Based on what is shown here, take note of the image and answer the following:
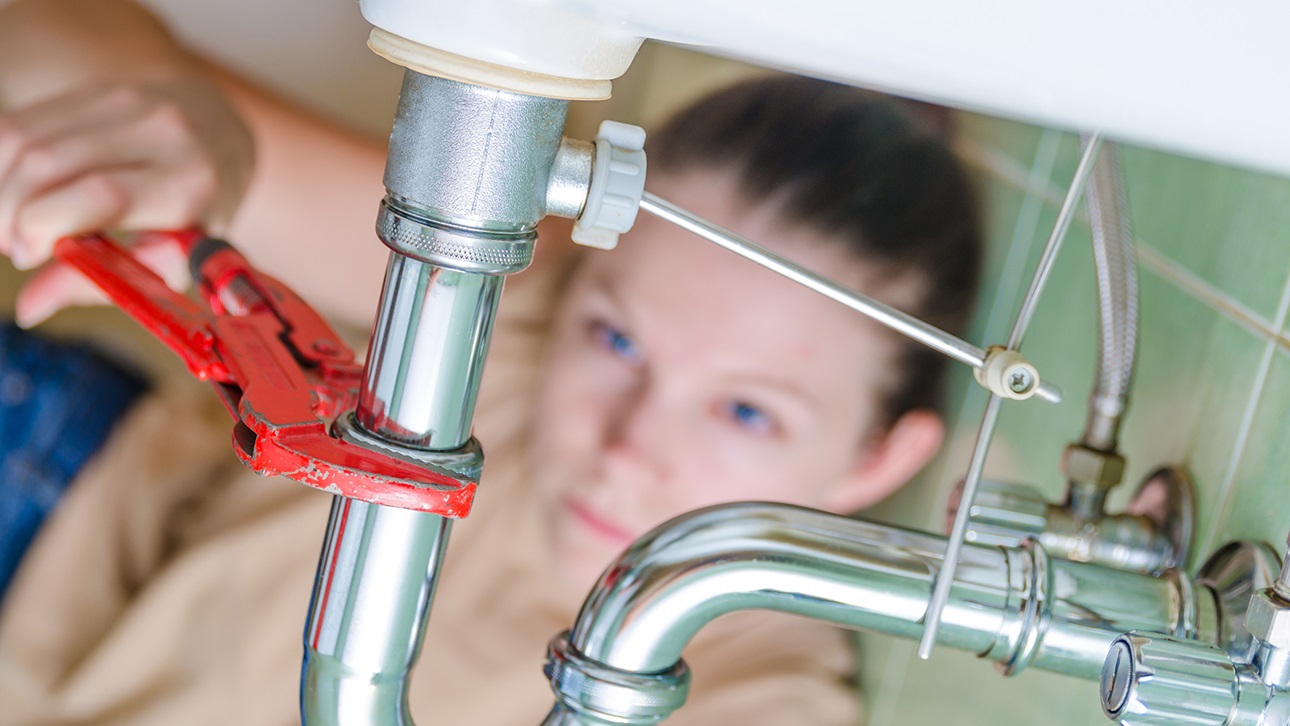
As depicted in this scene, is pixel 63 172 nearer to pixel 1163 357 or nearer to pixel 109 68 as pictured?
pixel 109 68

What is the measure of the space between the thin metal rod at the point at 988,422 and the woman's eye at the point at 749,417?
0.35m

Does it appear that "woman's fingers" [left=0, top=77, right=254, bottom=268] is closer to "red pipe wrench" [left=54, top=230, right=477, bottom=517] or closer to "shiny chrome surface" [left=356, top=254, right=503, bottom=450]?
"red pipe wrench" [left=54, top=230, right=477, bottom=517]

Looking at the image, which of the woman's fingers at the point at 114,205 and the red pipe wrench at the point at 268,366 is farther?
the woman's fingers at the point at 114,205

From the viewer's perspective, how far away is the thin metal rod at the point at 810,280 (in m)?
0.29

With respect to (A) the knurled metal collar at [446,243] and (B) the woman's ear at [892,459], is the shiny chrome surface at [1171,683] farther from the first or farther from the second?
(B) the woman's ear at [892,459]

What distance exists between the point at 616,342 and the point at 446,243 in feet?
1.58

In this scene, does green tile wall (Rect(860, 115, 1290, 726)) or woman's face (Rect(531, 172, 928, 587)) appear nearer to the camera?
green tile wall (Rect(860, 115, 1290, 726))

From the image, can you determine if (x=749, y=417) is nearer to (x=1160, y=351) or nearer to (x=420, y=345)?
(x=1160, y=351)

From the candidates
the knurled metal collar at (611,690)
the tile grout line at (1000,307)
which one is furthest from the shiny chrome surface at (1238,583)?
the tile grout line at (1000,307)

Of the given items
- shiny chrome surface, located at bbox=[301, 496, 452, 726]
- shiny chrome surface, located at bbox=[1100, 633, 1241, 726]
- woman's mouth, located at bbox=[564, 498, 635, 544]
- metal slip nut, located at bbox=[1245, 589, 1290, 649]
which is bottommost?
shiny chrome surface, located at bbox=[301, 496, 452, 726]

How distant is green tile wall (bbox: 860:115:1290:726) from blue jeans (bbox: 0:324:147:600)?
64cm

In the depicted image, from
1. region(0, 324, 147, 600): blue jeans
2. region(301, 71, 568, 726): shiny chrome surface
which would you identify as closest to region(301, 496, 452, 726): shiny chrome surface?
region(301, 71, 568, 726): shiny chrome surface

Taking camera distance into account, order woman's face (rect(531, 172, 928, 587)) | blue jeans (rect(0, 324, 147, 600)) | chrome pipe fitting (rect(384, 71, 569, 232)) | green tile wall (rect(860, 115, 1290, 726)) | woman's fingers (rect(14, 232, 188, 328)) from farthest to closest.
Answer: blue jeans (rect(0, 324, 147, 600)) → woman's face (rect(531, 172, 928, 587)) → woman's fingers (rect(14, 232, 188, 328)) → green tile wall (rect(860, 115, 1290, 726)) → chrome pipe fitting (rect(384, 71, 569, 232))

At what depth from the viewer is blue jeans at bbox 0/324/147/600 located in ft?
2.78
